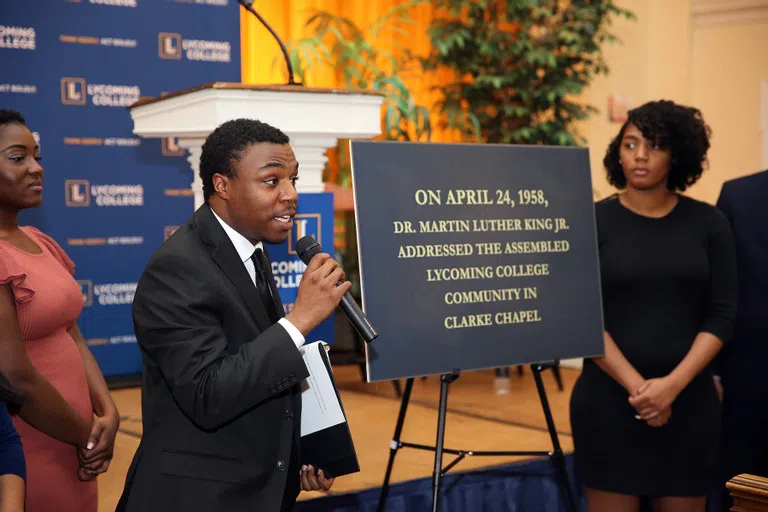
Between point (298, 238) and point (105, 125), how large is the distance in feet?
8.36

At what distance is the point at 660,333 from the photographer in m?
2.65

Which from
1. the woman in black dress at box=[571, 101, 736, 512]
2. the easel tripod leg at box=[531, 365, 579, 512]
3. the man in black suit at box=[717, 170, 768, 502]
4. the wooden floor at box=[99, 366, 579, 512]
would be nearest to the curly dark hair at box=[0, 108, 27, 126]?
the wooden floor at box=[99, 366, 579, 512]

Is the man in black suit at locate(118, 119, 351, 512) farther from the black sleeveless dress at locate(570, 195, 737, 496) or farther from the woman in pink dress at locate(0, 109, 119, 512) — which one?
the black sleeveless dress at locate(570, 195, 737, 496)

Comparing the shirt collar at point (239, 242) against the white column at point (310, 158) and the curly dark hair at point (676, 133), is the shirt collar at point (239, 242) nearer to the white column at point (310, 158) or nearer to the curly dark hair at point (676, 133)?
the white column at point (310, 158)

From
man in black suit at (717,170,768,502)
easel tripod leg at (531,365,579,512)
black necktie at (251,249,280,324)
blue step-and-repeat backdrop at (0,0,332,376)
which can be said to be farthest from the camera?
blue step-and-repeat backdrop at (0,0,332,376)

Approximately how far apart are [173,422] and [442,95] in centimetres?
535

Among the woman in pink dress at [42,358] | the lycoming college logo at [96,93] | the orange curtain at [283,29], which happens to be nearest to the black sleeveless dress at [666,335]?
the woman in pink dress at [42,358]

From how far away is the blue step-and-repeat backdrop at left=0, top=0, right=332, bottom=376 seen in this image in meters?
4.79

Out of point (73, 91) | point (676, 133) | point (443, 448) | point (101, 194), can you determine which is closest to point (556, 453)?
point (443, 448)

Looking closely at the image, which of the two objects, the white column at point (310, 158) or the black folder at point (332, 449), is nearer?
the black folder at point (332, 449)

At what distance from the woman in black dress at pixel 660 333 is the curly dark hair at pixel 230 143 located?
4.28 feet

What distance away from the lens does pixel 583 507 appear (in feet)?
11.1

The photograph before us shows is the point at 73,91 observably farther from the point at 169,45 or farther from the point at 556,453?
the point at 556,453

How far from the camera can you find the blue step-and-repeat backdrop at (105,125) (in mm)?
4789
